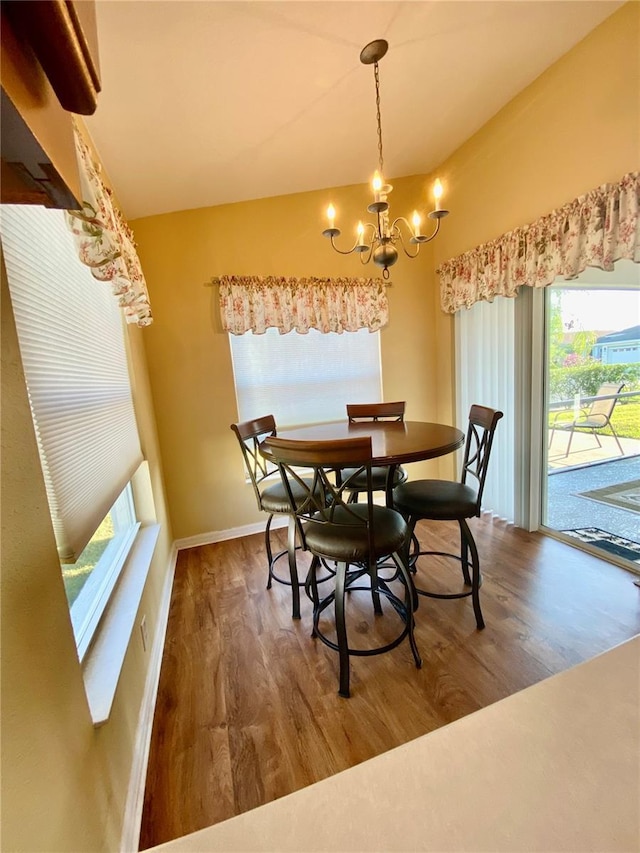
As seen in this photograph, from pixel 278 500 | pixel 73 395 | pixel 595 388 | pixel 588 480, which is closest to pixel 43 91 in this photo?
pixel 73 395

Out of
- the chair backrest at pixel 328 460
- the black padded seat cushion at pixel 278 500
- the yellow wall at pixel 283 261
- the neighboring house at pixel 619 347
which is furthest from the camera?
the neighboring house at pixel 619 347

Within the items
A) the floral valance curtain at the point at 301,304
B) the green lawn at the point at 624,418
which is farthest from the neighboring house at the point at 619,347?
the floral valance curtain at the point at 301,304

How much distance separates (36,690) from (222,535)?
2491 millimetres

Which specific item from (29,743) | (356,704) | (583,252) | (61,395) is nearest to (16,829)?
(29,743)

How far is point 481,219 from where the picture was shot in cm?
282

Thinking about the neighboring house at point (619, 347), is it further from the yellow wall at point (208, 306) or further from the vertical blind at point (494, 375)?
the yellow wall at point (208, 306)

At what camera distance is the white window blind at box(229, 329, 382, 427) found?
9.98 feet

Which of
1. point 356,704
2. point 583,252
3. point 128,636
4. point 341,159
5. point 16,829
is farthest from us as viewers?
point 341,159

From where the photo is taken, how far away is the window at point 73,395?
94cm

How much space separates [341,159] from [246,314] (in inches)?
50.9

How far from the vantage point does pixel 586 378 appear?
295 cm

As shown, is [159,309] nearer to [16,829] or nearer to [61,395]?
[61,395]

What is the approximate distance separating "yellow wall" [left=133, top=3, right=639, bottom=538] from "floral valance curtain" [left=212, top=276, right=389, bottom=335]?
0.35 ft

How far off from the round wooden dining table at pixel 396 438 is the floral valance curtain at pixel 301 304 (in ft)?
3.33
